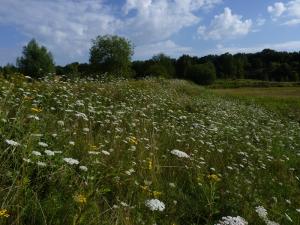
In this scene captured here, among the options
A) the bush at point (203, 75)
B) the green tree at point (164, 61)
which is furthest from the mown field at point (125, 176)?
the green tree at point (164, 61)

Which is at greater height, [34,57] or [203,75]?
[34,57]

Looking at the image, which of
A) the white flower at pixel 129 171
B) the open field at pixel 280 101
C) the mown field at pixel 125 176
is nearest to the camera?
the mown field at pixel 125 176

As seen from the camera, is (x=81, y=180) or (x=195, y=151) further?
(x=195, y=151)

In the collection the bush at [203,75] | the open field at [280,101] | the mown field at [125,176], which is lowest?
the bush at [203,75]

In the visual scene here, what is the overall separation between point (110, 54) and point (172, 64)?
5352 cm

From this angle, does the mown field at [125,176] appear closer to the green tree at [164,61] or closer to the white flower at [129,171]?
the white flower at [129,171]

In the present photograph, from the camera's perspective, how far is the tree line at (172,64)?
196 feet

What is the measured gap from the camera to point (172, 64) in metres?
112

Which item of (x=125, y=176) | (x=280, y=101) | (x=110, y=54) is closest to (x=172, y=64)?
(x=110, y=54)

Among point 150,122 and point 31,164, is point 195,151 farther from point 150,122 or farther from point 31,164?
point 31,164

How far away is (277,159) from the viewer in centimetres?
789

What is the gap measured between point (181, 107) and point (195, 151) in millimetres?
6986

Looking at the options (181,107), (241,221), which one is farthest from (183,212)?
(181,107)

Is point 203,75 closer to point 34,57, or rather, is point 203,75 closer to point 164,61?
point 164,61
